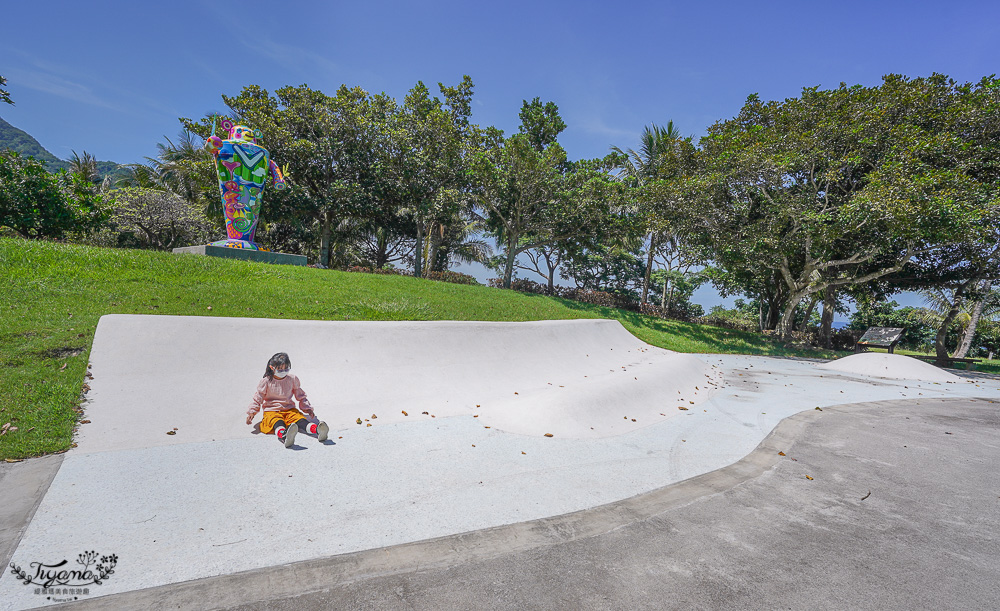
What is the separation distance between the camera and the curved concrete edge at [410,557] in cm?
215

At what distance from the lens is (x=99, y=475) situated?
3455mm

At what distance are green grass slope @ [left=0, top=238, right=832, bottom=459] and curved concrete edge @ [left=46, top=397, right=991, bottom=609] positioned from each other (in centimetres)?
310

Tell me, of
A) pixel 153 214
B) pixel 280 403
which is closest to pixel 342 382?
pixel 280 403

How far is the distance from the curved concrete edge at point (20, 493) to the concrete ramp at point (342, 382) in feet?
1.42

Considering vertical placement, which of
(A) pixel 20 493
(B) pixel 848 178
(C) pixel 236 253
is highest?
(B) pixel 848 178

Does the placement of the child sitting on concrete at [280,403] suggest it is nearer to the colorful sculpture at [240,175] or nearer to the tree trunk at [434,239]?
the colorful sculpture at [240,175]

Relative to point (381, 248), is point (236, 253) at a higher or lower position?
lower

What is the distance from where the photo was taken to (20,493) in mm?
3092

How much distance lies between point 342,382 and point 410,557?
4.18m

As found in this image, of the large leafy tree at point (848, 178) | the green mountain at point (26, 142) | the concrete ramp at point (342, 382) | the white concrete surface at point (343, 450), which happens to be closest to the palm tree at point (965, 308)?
the large leafy tree at point (848, 178)

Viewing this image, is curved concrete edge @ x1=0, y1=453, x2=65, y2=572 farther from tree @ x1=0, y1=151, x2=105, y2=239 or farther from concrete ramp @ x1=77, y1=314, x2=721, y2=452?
tree @ x1=0, y1=151, x2=105, y2=239

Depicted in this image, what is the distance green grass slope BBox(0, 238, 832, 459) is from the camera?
14.6ft

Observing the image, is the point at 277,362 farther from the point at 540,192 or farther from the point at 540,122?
the point at 540,122

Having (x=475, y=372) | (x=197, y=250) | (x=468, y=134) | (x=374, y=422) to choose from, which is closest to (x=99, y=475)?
(x=374, y=422)
